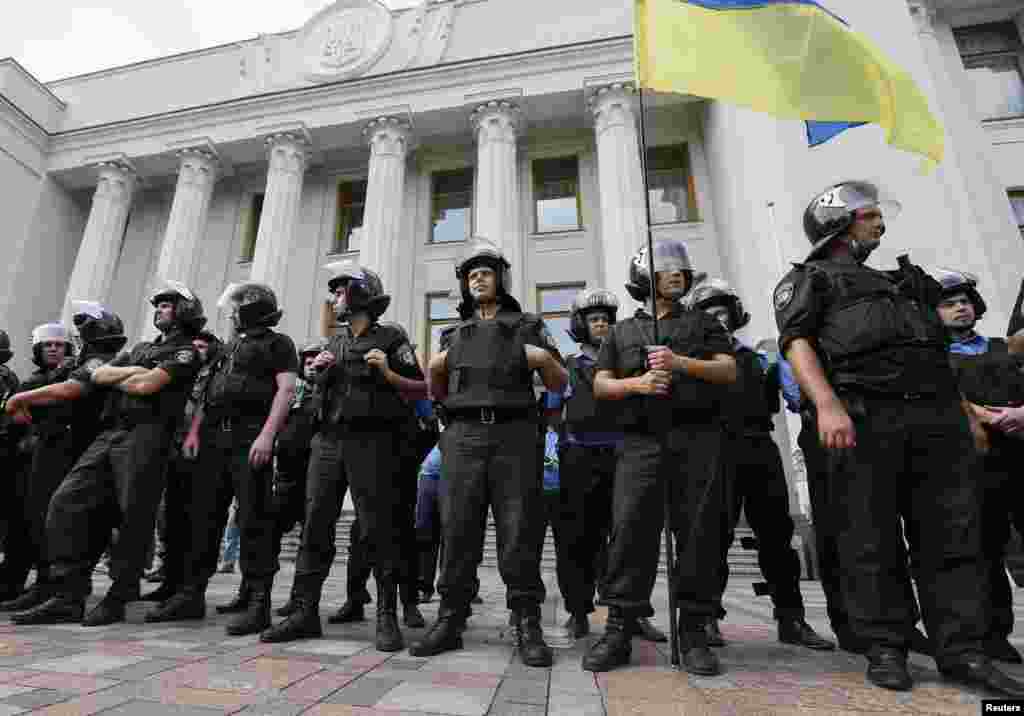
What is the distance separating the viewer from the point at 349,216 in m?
16.5

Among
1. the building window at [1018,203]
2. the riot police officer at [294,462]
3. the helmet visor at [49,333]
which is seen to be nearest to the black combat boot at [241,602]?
the riot police officer at [294,462]

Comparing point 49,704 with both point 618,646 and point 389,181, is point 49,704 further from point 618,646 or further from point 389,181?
point 389,181

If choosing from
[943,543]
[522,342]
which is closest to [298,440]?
[522,342]

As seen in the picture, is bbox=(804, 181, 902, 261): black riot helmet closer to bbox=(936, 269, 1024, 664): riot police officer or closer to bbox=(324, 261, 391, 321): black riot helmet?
bbox=(936, 269, 1024, 664): riot police officer

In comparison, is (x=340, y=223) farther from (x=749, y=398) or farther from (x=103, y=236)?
(x=749, y=398)

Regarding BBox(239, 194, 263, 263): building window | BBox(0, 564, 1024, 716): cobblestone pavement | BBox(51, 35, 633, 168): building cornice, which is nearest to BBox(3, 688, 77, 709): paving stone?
BBox(0, 564, 1024, 716): cobblestone pavement

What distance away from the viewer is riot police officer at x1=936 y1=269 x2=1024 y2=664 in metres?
2.74

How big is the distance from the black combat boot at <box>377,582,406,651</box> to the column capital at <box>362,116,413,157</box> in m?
13.7

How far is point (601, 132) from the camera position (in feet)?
45.2

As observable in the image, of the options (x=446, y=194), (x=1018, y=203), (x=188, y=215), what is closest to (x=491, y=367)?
(x=1018, y=203)

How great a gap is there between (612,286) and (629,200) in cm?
215

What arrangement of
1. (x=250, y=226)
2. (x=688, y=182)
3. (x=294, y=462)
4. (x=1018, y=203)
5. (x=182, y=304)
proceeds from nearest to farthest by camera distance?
1. (x=182, y=304)
2. (x=294, y=462)
3. (x=1018, y=203)
4. (x=688, y=182)
5. (x=250, y=226)

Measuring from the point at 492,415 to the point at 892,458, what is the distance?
171 cm

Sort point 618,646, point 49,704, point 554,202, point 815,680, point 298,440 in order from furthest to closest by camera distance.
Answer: point 554,202 < point 298,440 < point 618,646 < point 815,680 < point 49,704
